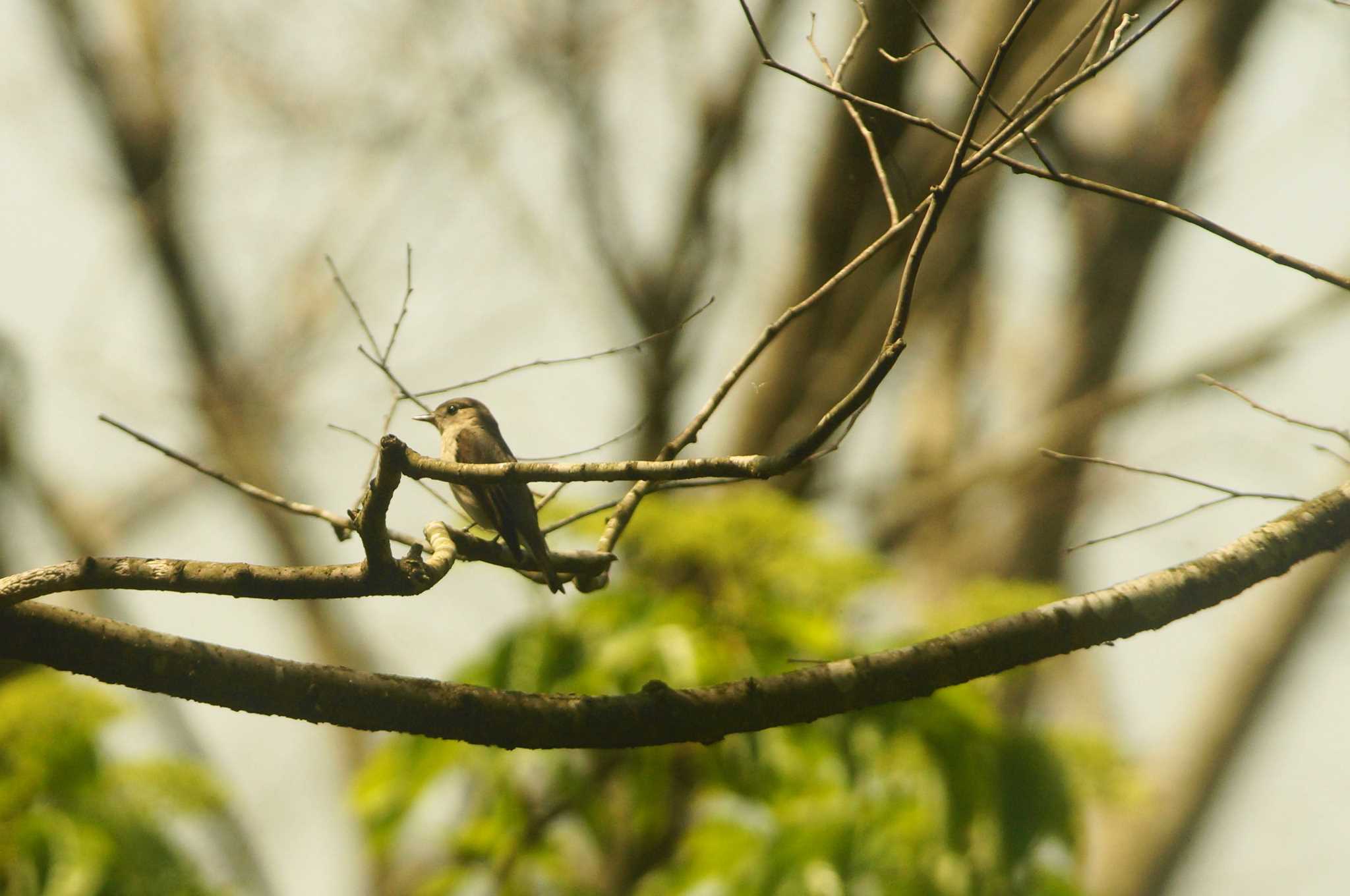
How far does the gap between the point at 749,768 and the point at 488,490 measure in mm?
1573

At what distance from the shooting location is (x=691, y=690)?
1.78m

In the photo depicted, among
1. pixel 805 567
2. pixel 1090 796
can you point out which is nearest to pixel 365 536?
pixel 805 567

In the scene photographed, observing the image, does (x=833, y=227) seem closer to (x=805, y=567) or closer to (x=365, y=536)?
(x=805, y=567)

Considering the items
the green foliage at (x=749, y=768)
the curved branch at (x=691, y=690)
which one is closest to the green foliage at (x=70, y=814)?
the green foliage at (x=749, y=768)

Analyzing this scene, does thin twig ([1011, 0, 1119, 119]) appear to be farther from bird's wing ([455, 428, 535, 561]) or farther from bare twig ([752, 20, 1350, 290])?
bird's wing ([455, 428, 535, 561])

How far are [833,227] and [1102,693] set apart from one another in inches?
195

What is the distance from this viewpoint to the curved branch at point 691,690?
1.64m

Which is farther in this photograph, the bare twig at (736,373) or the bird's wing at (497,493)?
the bird's wing at (497,493)

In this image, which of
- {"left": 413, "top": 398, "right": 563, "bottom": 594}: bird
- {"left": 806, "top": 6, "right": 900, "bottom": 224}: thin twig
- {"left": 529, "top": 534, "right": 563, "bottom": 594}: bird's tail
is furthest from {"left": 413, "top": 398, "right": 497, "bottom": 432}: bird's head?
{"left": 806, "top": 6, "right": 900, "bottom": 224}: thin twig

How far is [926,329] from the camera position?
8398mm

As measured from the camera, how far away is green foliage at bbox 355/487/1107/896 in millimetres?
3561

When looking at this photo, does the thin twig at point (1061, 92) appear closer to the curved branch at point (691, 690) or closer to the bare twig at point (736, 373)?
the bare twig at point (736, 373)

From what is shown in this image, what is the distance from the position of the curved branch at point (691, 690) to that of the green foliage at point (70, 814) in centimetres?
191

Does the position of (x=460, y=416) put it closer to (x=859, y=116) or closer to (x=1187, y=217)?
(x=859, y=116)
